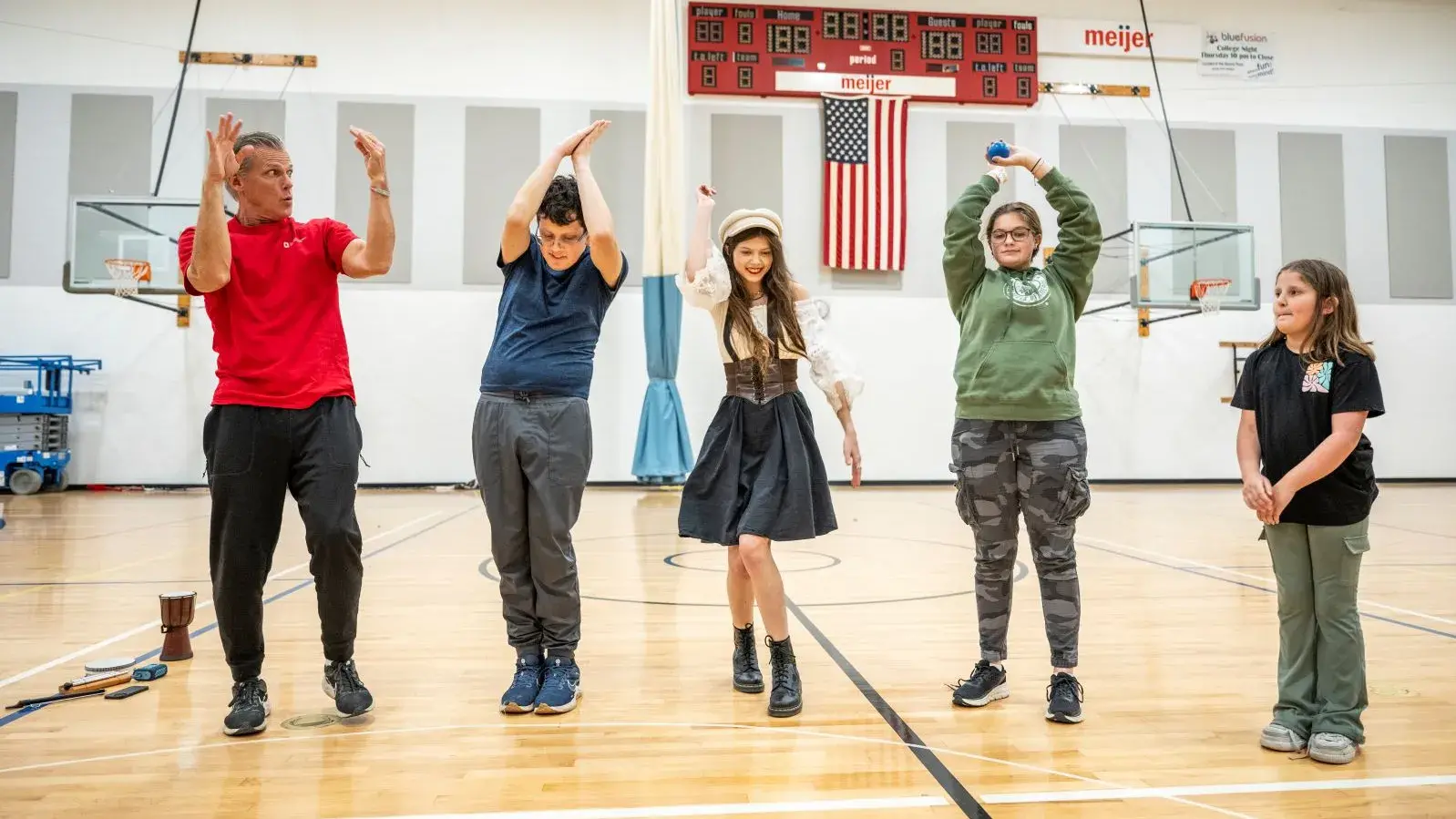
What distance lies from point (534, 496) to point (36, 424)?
9.56m

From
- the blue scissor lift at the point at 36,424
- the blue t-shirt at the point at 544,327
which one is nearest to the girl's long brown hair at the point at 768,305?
the blue t-shirt at the point at 544,327

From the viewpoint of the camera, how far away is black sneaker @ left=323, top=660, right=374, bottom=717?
2.27 metres

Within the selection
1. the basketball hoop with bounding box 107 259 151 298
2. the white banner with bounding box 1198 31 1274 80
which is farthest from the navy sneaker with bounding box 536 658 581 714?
the white banner with bounding box 1198 31 1274 80

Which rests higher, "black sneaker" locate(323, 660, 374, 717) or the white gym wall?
A: the white gym wall

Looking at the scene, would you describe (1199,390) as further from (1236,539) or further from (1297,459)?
(1297,459)

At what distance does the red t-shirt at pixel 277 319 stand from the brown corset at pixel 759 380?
3.34 ft

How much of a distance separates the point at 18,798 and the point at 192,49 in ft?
35.3

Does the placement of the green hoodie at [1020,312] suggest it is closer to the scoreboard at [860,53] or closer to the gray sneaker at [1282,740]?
the gray sneaker at [1282,740]

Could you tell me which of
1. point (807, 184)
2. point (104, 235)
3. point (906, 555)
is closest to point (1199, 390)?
point (807, 184)

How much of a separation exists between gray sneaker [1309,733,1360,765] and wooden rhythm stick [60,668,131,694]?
3077mm

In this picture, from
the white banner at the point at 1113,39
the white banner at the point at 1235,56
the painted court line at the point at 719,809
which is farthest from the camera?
the white banner at the point at 1235,56

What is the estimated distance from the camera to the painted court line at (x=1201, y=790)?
178cm

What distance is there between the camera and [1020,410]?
7.62 ft

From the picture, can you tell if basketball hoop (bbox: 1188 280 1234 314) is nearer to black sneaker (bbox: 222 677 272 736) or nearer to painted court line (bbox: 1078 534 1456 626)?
painted court line (bbox: 1078 534 1456 626)
